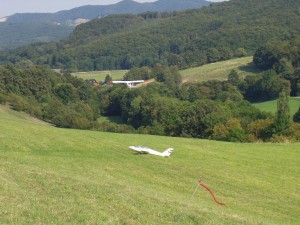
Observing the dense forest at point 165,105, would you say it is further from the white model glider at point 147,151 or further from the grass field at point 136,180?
the white model glider at point 147,151

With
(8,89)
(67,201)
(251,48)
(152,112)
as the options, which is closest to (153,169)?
(67,201)

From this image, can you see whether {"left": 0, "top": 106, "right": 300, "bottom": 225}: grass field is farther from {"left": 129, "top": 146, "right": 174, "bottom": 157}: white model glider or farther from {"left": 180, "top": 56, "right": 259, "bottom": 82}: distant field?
{"left": 180, "top": 56, "right": 259, "bottom": 82}: distant field

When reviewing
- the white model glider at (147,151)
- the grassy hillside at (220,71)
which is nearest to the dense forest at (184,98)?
the grassy hillside at (220,71)

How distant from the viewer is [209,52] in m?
157

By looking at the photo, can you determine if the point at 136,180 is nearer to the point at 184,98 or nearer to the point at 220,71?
the point at 184,98

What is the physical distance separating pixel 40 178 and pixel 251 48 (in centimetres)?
16112

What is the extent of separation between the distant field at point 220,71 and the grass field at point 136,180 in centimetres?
9217

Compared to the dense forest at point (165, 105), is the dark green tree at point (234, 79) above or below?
below

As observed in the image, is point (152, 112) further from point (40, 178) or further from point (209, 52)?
point (209, 52)

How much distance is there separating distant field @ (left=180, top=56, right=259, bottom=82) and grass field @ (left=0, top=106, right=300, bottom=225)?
92173 mm

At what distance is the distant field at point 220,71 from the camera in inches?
4840

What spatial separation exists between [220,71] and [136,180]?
11062 cm

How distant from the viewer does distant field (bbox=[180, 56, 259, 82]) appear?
4840 inches

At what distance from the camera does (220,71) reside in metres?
127
